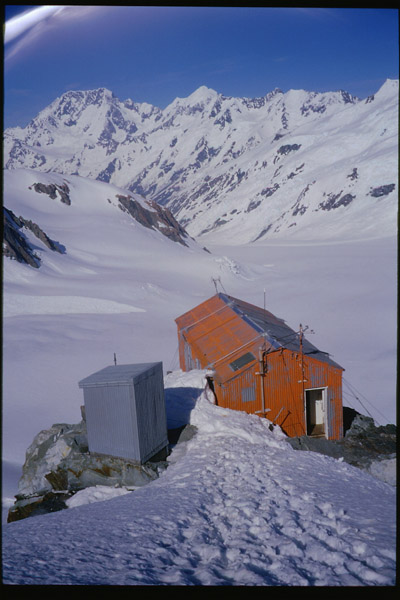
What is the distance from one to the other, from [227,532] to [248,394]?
7.29 metres

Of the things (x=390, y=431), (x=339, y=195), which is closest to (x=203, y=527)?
(x=390, y=431)

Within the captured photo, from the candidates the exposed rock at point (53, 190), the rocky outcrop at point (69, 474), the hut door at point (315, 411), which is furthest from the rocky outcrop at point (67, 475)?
the exposed rock at point (53, 190)

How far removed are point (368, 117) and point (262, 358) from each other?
636 ft

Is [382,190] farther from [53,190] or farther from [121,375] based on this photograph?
[121,375]

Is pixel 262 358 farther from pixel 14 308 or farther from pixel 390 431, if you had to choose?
pixel 14 308

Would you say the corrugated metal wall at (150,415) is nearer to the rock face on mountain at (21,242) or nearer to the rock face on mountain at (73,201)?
the rock face on mountain at (21,242)

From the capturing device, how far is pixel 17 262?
42.6m

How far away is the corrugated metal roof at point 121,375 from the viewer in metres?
10.0

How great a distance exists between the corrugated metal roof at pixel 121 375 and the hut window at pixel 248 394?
3568 mm

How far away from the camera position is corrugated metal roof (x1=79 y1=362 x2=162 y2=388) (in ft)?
32.9

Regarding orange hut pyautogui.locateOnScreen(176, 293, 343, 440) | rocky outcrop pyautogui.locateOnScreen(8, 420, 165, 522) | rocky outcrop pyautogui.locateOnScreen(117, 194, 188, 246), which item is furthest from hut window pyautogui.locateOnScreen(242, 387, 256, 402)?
rocky outcrop pyautogui.locateOnScreen(117, 194, 188, 246)

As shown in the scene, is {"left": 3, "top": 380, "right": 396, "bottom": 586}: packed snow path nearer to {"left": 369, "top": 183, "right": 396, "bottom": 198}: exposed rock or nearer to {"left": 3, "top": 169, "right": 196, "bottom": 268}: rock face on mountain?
{"left": 3, "top": 169, "right": 196, "bottom": 268}: rock face on mountain

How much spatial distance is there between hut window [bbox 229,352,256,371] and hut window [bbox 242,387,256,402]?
735 millimetres

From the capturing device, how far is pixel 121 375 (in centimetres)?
1038
